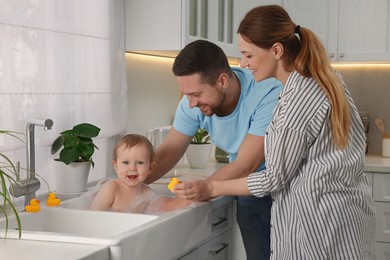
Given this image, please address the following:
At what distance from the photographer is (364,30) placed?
A: 3.96m

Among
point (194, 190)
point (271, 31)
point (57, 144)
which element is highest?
point (271, 31)

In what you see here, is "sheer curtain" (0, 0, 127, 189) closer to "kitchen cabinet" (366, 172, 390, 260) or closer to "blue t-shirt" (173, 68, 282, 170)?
"blue t-shirt" (173, 68, 282, 170)

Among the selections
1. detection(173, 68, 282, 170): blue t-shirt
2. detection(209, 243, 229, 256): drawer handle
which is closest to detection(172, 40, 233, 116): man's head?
detection(173, 68, 282, 170): blue t-shirt

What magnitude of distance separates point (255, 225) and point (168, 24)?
3.36 ft

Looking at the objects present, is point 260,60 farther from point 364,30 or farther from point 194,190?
point 364,30

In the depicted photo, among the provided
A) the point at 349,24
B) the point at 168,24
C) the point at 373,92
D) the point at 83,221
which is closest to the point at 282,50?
the point at 83,221

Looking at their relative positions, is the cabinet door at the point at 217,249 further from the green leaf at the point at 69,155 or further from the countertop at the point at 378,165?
the countertop at the point at 378,165

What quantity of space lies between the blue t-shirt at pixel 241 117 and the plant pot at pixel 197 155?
2.44 ft

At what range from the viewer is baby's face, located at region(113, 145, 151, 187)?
7.79 ft

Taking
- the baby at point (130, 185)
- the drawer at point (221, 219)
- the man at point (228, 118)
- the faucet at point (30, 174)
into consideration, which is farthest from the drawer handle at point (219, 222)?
the faucet at point (30, 174)

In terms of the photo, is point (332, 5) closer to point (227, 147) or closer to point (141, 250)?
point (227, 147)

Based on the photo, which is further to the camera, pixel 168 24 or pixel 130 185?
pixel 168 24

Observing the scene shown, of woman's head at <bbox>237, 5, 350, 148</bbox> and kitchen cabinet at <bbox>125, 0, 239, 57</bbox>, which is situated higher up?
kitchen cabinet at <bbox>125, 0, 239, 57</bbox>

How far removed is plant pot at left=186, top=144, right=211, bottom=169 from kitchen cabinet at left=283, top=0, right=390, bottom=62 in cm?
109
